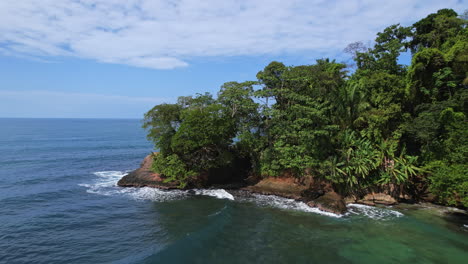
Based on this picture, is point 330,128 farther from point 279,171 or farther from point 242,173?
point 242,173

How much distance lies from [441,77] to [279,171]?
755 inches

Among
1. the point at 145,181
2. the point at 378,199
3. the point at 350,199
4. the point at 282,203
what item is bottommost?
the point at 282,203

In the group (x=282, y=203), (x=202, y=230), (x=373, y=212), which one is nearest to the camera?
(x=202, y=230)

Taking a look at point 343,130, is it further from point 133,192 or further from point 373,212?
point 133,192

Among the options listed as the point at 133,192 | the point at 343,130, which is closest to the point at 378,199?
the point at 343,130

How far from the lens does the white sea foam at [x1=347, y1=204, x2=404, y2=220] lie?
78.7 feet

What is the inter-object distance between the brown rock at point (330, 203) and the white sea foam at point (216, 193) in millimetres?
8886

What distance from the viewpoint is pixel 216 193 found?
30.9 metres

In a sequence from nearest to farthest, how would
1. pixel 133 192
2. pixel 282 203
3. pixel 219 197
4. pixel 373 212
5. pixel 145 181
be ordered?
pixel 373 212 < pixel 282 203 < pixel 219 197 < pixel 133 192 < pixel 145 181

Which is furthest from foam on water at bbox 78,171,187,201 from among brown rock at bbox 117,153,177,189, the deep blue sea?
brown rock at bbox 117,153,177,189

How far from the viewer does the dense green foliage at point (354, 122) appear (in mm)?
25312

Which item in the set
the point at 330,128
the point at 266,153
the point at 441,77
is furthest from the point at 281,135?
the point at 441,77

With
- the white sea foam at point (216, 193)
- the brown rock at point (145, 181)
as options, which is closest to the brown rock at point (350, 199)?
the white sea foam at point (216, 193)

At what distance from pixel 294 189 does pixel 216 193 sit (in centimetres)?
904
